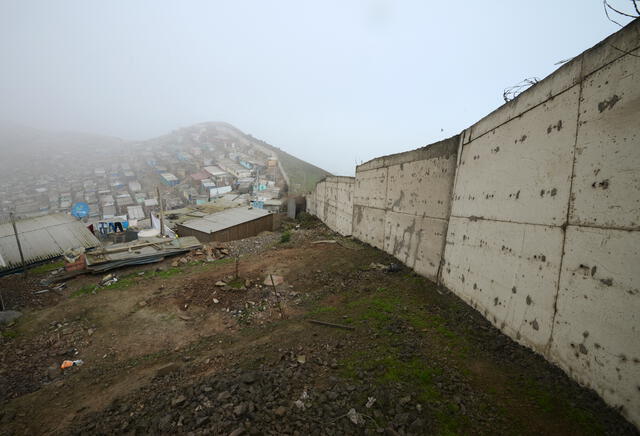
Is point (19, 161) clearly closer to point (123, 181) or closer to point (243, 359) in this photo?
point (123, 181)

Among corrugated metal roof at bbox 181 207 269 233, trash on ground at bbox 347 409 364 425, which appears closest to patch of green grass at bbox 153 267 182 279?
corrugated metal roof at bbox 181 207 269 233

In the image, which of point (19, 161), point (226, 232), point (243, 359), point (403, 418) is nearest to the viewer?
point (403, 418)

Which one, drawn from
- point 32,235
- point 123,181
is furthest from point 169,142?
point 32,235

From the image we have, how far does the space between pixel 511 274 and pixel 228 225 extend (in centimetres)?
1695

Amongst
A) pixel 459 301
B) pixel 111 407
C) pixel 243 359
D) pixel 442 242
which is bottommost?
pixel 111 407

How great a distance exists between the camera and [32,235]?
1395cm

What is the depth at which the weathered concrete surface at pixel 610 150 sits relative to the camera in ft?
7.99

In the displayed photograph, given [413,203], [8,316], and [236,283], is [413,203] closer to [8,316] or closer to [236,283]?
[236,283]

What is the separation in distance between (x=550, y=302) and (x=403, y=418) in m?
2.33

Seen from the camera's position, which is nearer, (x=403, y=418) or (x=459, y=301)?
(x=403, y=418)

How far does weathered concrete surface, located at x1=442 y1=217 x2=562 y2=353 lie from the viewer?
3.27 metres

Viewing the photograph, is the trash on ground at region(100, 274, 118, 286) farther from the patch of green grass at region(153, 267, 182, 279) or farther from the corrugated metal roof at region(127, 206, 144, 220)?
the corrugated metal roof at region(127, 206, 144, 220)

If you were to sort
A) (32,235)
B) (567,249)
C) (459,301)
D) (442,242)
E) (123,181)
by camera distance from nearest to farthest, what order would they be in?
(567,249), (459,301), (442,242), (32,235), (123,181)

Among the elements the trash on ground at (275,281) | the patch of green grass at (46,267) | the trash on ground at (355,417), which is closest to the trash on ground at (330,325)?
the trash on ground at (355,417)
